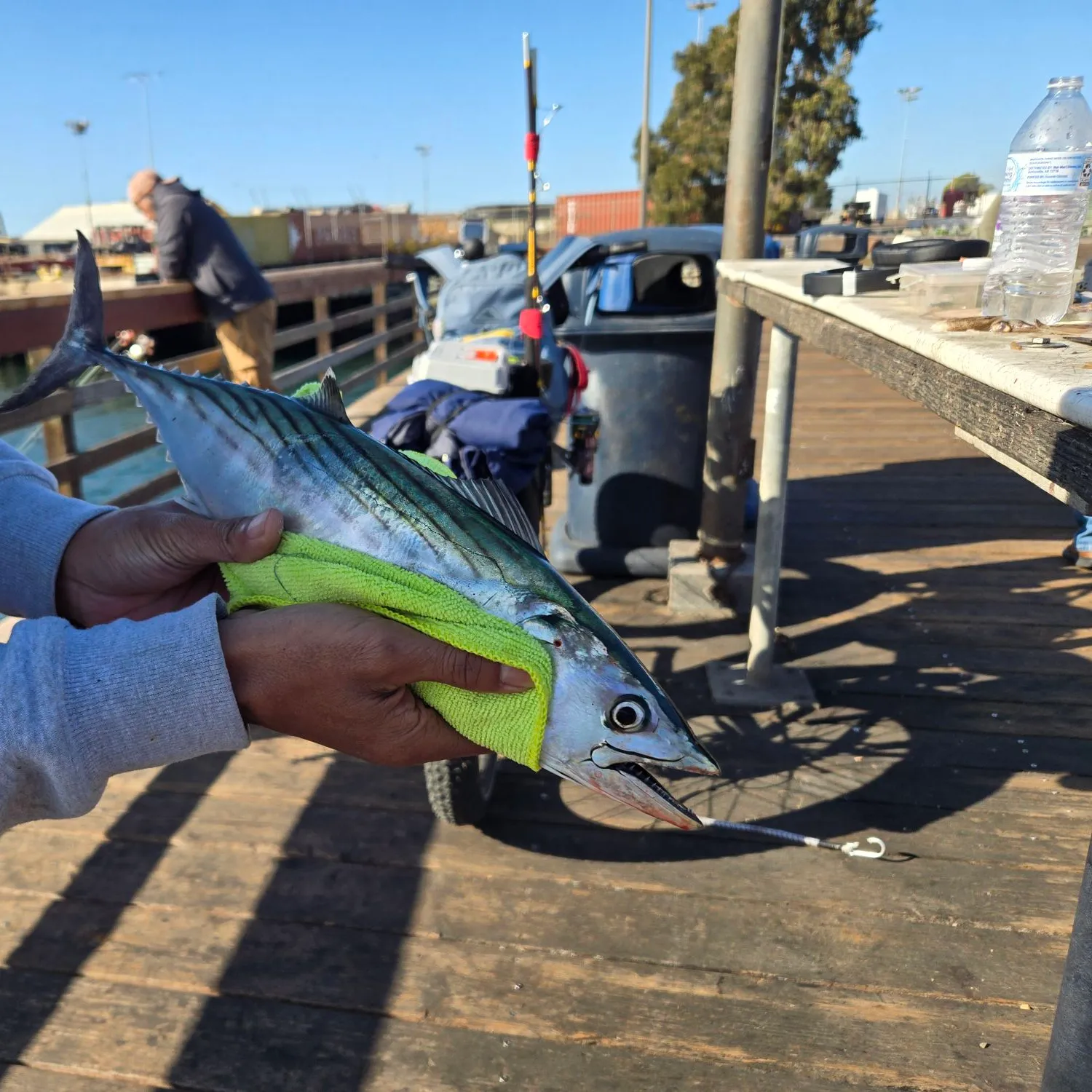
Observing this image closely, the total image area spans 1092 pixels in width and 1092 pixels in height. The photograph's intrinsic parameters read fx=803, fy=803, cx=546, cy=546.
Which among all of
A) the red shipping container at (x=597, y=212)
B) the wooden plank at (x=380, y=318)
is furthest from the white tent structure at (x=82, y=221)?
the wooden plank at (x=380, y=318)

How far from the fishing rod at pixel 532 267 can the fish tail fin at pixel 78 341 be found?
5.96 ft

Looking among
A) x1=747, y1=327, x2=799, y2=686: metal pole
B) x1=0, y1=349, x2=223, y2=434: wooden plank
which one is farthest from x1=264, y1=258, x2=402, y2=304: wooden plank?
x1=747, y1=327, x2=799, y2=686: metal pole

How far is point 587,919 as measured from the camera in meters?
2.11

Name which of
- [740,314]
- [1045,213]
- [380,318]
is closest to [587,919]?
[1045,213]

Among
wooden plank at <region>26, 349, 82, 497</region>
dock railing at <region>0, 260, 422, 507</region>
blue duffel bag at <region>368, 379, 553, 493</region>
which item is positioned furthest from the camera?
wooden plank at <region>26, 349, 82, 497</region>

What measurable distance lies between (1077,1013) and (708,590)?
2.66 metres

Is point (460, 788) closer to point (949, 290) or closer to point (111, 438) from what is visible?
point (949, 290)

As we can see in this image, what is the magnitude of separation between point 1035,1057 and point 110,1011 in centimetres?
207

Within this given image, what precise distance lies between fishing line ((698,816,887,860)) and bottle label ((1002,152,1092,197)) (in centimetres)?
171

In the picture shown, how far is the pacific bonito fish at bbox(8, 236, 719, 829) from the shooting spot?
39.8 inches

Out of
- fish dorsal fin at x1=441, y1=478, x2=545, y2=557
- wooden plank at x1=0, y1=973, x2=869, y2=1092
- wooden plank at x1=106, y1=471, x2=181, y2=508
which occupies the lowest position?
wooden plank at x1=0, y1=973, x2=869, y2=1092

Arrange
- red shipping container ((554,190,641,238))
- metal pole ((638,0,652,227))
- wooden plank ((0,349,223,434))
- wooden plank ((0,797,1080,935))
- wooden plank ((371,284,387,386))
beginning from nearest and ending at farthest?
wooden plank ((0,797,1080,935)), wooden plank ((0,349,223,434)), wooden plank ((371,284,387,386)), metal pole ((638,0,652,227)), red shipping container ((554,190,641,238))

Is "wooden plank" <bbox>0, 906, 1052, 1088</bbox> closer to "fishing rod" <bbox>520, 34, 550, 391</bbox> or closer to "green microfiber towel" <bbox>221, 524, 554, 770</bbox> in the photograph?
"green microfiber towel" <bbox>221, 524, 554, 770</bbox>

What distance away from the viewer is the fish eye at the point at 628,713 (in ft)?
3.28
